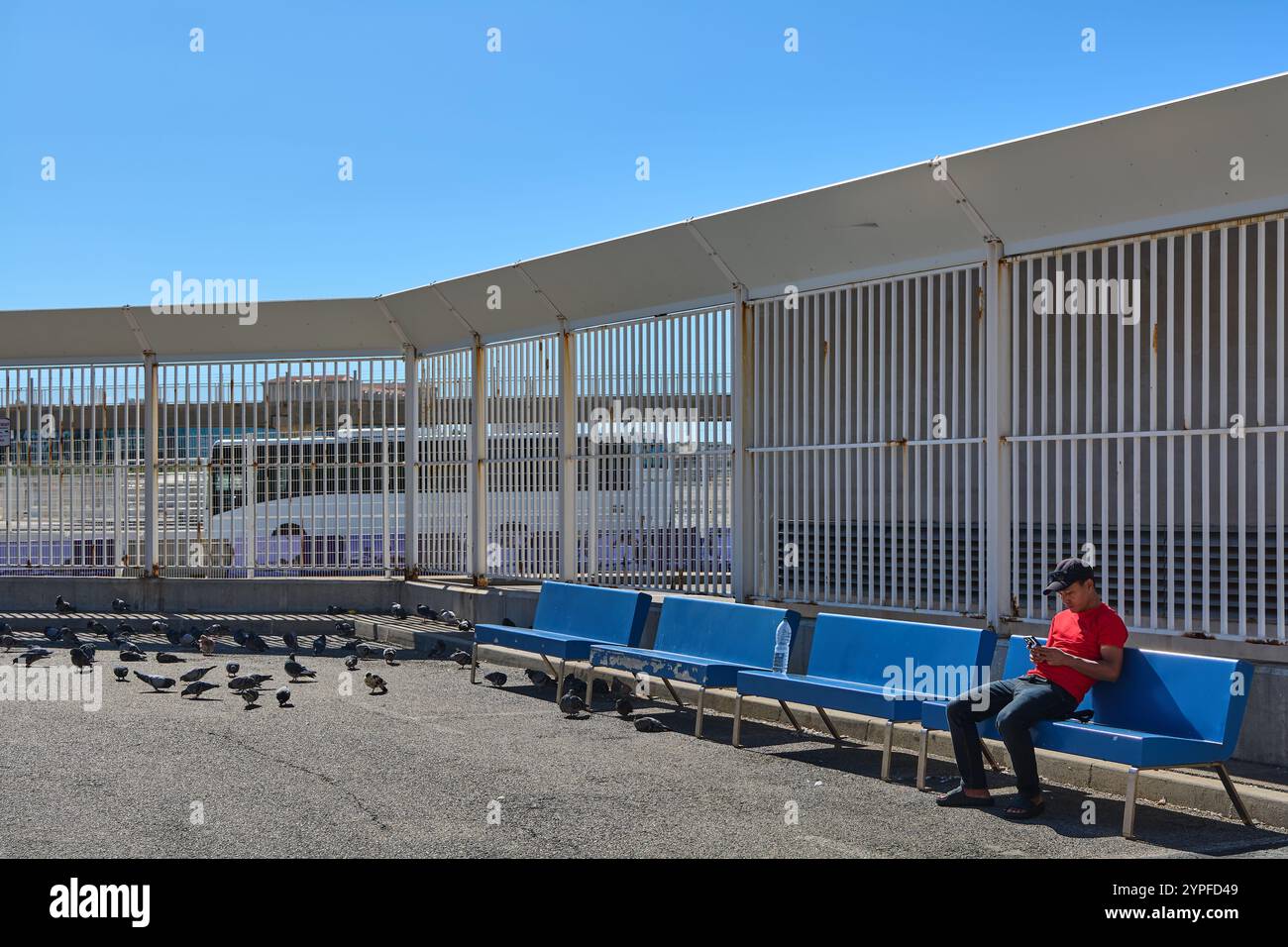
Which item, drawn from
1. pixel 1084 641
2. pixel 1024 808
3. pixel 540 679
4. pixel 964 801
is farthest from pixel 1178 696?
pixel 540 679

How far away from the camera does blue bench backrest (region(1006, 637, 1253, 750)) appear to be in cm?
660

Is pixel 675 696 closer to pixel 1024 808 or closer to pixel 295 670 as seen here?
pixel 295 670

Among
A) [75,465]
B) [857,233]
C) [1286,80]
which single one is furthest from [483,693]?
[75,465]

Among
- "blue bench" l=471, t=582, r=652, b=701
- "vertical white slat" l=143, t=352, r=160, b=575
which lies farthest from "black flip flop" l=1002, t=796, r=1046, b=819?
"vertical white slat" l=143, t=352, r=160, b=575

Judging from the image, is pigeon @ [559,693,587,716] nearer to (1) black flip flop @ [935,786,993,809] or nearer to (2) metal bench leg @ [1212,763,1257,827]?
(1) black flip flop @ [935,786,993,809]

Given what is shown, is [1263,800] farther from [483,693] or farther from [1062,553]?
[483,693]

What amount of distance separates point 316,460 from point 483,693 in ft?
19.8

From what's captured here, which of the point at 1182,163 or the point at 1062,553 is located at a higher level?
the point at 1182,163

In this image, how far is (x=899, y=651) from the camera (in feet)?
→ 27.5

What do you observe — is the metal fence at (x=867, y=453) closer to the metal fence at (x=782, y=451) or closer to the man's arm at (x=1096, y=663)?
the metal fence at (x=782, y=451)

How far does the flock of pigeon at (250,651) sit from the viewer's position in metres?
10.3
